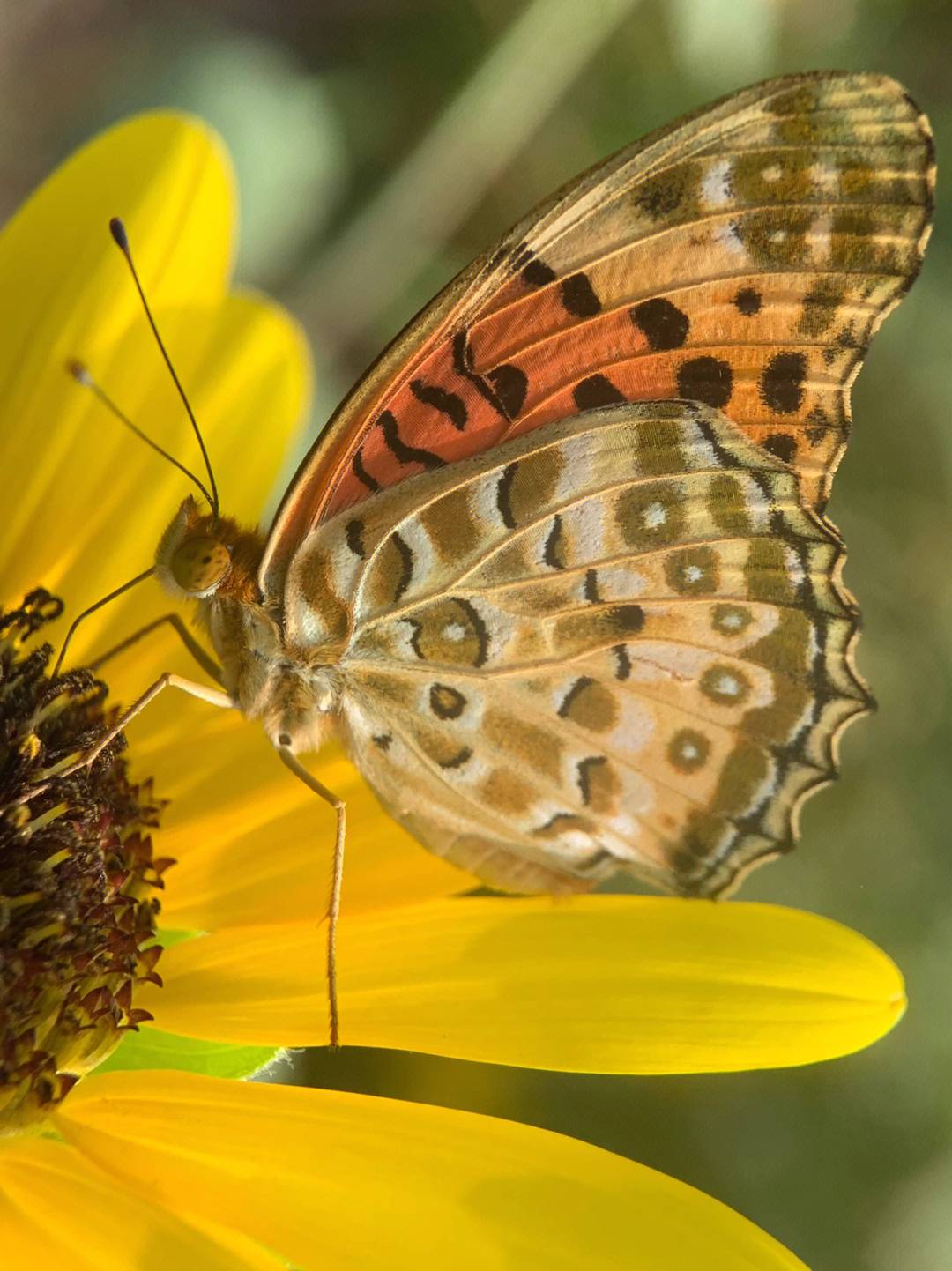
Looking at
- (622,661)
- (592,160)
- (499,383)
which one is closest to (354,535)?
(499,383)

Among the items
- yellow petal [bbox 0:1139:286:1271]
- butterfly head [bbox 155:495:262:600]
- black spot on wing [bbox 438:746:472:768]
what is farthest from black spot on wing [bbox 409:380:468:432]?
yellow petal [bbox 0:1139:286:1271]

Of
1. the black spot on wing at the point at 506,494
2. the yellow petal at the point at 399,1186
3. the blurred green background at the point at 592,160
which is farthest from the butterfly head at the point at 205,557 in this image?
the blurred green background at the point at 592,160

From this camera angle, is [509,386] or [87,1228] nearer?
[87,1228]

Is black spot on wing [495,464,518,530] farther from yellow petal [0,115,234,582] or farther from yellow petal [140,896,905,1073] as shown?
yellow petal [0,115,234,582]

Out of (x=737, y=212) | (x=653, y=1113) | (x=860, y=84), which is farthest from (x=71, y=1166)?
(x=653, y=1113)

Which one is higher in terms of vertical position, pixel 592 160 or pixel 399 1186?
pixel 592 160

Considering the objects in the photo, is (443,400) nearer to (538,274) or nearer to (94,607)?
(538,274)

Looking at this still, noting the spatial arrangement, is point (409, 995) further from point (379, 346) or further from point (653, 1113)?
point (379, 346)
